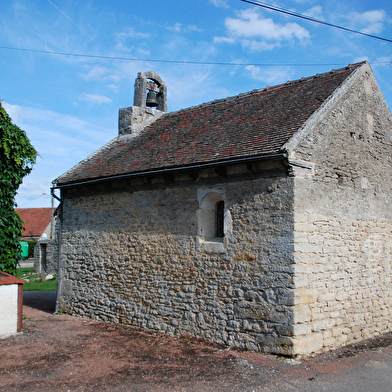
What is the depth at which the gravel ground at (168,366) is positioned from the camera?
5.95 meters

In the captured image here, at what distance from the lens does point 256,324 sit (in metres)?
7.42

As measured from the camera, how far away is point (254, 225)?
306 inches

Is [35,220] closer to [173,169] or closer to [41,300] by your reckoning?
[41,300]

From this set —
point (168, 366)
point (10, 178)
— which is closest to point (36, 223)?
point (10, 178)

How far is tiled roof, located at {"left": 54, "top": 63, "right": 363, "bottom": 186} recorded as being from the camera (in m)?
8.28

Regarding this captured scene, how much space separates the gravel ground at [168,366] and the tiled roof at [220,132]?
3784 millimetres

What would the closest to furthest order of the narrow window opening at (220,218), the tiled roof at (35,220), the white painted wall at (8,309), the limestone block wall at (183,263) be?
the limestone block wall at (183,263) → the white painted wall at (8,309) → the narrow window opening at (220,218) → the tiled roof at (35,220)

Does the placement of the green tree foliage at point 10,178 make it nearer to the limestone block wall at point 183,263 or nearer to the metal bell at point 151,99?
the limestone block wall at point 183,263

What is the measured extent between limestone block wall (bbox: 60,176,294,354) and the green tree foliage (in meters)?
1.48

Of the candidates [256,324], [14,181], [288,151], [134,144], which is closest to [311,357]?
[256,324]

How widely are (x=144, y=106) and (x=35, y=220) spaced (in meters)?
33.3

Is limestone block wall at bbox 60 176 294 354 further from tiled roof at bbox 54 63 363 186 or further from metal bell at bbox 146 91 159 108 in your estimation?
metal bell at bbox 146 91 159 108

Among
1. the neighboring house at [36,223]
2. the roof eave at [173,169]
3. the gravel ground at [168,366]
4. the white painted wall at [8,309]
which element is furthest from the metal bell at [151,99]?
the neighboring house at [36,223]

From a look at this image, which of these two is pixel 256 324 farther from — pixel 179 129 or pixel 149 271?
pixel 179 129
